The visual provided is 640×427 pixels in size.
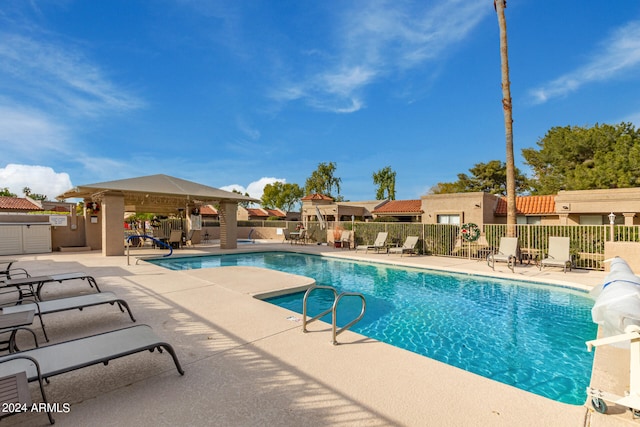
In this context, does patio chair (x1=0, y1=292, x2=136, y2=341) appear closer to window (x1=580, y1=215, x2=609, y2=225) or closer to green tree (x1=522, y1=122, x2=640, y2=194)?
window (x1=580, y1=215, x2=609, y2=225)

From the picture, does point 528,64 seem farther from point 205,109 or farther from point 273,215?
point 273,215

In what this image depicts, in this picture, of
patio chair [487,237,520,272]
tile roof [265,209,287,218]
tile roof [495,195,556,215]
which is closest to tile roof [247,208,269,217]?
tile roof [265,209,287,218]

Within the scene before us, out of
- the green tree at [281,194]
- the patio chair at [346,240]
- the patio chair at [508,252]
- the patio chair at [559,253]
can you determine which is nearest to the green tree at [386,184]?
the green tree at [281,194]

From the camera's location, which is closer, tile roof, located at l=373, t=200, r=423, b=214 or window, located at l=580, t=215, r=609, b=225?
window, located at l=580, t=215, r=609, b=225

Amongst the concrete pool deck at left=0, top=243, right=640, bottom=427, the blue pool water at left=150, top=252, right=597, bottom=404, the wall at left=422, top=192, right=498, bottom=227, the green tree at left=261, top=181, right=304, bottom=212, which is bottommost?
the blue pool water at left=150, top=252, right=597, bottom=404

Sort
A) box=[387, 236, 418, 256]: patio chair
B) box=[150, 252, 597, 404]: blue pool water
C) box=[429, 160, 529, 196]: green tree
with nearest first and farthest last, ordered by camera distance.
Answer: box=[150, 252, 597, 404]: blue pool water, box=[387, 236, 418, 256]: patio chair, box=[429, 160, 529, 196]: green tree

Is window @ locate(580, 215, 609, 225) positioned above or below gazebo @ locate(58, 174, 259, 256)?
below

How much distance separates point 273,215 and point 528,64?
4446 centimetres

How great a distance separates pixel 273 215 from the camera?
56.7 m

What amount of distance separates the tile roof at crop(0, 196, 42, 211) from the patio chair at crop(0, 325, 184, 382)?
39917 mm

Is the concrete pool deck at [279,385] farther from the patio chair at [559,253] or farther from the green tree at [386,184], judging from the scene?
the green tree at [386,184]

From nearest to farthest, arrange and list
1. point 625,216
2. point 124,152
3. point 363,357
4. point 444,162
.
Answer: point 363,357 < point 625,216 < point 124,152 < point 444,162

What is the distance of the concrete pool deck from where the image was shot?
2.63m

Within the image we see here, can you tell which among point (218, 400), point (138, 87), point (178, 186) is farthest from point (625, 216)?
point (138, 87)
